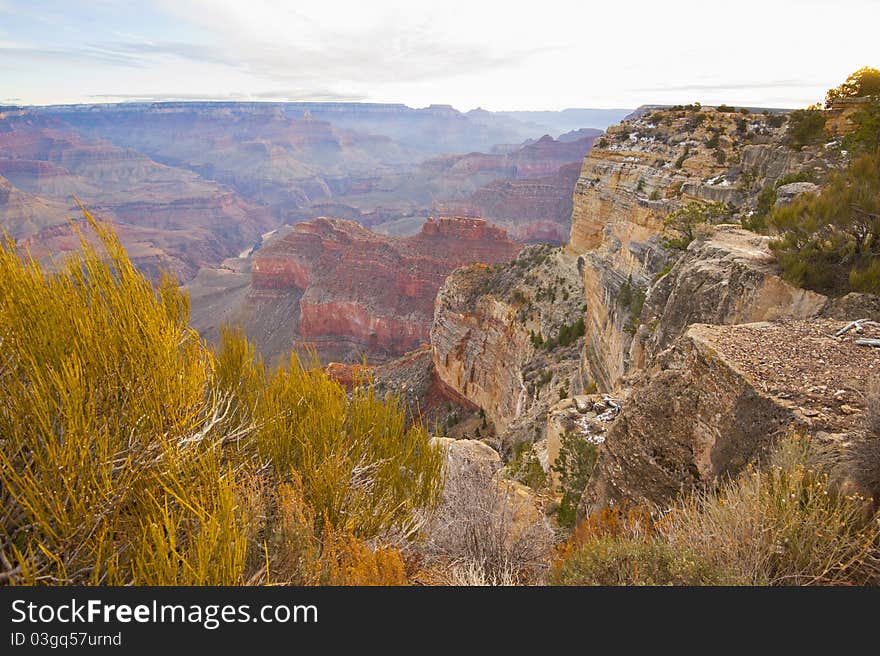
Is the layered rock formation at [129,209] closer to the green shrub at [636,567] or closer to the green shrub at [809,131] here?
the green shrub at [809,131]

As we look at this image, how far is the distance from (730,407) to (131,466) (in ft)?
18.9

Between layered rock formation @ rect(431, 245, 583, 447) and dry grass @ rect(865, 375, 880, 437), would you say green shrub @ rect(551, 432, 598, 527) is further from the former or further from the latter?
layered rock formation @ rect(431, 245, 583, 447)

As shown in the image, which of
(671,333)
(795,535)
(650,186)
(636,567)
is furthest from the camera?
(650,186)

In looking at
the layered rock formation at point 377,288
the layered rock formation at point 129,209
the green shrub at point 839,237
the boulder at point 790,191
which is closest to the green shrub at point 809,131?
the boulder at point 790,191

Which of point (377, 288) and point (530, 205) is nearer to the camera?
point (377, 288)

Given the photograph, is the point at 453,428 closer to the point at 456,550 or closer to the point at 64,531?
the point at 456,550

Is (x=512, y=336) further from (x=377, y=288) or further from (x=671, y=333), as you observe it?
(x=377, y=288)

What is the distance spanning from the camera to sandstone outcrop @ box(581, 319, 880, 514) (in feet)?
15.0

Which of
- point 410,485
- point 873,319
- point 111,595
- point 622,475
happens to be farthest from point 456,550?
point 873,319

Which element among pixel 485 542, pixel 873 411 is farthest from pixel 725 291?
pixel 485 542

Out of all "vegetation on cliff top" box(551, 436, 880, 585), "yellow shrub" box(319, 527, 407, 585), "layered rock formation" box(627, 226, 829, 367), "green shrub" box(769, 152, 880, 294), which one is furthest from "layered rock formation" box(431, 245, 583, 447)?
"yellow shrub" box(319, 527, 407, 585)

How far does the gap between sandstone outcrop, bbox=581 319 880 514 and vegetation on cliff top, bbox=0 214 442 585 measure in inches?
124

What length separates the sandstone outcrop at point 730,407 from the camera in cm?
459

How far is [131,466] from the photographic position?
3.45 meters
